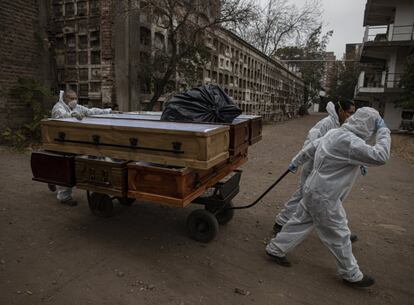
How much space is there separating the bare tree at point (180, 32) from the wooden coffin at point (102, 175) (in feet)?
19.3

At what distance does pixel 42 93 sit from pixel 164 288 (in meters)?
7.13

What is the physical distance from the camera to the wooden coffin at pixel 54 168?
303 centimetres

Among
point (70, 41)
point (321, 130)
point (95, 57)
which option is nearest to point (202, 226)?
point (321, 130)

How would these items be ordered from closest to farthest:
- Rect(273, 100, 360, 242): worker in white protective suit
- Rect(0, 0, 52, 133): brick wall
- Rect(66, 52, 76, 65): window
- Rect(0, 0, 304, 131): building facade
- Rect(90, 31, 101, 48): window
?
Rect(273, 100, 360, 242): worker in white protective suit → Rect(0, 0, 52, 133): brick wall → Rect(0, 0, 304, 131): building facade → Rect(90, 31, 101, 48): window → Rect(66, 52, 76, 65): window

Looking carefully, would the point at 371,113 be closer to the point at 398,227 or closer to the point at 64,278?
the point at 398,227

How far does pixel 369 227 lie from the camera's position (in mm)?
4027

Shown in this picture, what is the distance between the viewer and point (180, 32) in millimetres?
8773

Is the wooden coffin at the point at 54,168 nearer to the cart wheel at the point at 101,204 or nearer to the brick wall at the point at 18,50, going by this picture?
the cart wheel at the point at 101,204

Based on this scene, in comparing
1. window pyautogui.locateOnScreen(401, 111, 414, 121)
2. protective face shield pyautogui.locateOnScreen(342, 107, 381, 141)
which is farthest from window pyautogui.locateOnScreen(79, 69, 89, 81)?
window pyautogui.locateOnScreen(401, 111, 414, 121)

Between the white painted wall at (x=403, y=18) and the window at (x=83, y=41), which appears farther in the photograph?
the white painted wall at (x=403, y=18)

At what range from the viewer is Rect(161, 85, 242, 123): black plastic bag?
3.13 metres

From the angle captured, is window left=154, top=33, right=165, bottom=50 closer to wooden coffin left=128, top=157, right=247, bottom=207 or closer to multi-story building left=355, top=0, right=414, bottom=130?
wooden coffin left=128, top=157, right=247, bottom=207

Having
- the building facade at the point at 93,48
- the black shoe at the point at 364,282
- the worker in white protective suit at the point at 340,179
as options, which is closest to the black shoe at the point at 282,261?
the worker in white protective suit at the point at 340,179

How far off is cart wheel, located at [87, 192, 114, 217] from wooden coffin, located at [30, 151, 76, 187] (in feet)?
2.62
